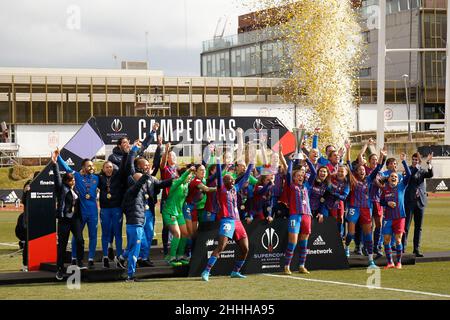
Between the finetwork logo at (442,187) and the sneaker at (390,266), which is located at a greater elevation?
the finetwork logo at (442,187)

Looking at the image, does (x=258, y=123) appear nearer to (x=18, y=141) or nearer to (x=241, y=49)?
(x=18, y=141)

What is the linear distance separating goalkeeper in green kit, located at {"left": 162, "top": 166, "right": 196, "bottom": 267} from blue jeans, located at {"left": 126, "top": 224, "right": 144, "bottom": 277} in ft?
4.36

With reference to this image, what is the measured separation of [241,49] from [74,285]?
85.2m

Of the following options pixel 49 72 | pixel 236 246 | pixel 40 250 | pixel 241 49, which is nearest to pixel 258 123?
pixel 236 246

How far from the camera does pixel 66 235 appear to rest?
15812mm

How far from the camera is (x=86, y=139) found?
60.2 ft

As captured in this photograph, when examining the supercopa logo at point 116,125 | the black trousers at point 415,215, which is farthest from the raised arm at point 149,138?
the black trousers at point 415,215

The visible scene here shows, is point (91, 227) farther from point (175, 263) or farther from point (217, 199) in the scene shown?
point (217, 199)

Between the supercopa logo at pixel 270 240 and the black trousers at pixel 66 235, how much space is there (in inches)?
137

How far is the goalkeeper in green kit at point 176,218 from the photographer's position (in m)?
16.6

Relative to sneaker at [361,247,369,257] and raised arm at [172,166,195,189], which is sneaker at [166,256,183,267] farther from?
sneaker at [361,247,369,257]

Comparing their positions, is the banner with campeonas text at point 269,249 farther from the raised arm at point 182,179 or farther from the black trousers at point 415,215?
the black trousers at point 415,215

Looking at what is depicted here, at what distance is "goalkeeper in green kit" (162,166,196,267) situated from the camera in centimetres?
1661

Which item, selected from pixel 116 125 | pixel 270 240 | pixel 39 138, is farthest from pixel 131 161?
pixel 39 138
